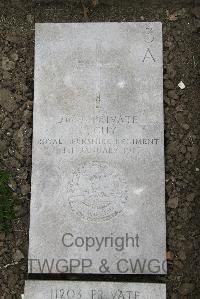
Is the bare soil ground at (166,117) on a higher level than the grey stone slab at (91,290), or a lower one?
higher

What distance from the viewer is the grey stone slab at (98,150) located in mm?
3559

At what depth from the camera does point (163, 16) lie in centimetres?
404

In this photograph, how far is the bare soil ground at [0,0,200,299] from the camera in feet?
12.0

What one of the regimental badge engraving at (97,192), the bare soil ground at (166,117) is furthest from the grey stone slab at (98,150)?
the bare soil ground at (166,117)

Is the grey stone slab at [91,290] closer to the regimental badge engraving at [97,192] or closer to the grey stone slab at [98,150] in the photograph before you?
the grey stone slab at [98,150]

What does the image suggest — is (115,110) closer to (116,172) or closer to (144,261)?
(116,172)

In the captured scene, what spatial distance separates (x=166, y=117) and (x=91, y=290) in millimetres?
1481

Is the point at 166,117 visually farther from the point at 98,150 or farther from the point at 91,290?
the point at 91,290

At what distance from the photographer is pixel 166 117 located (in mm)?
3836

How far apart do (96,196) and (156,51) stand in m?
1.27

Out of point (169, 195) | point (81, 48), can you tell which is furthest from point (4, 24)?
point (169, 195)

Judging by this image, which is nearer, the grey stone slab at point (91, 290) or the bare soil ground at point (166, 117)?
the grey stone slab at point (91, 290)

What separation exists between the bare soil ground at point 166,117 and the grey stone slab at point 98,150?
5.6 inches

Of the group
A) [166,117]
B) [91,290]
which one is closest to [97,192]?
[91,290]
